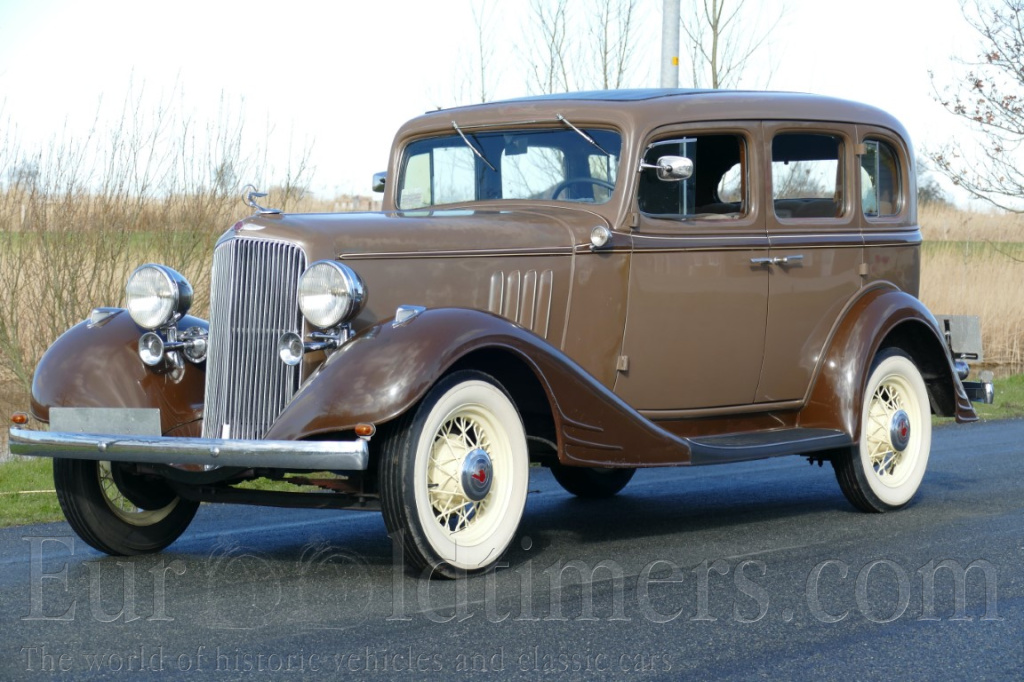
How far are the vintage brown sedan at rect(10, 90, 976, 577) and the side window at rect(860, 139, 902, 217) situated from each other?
0.06 feet

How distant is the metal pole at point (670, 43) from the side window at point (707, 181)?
15.9ft

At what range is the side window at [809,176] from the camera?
6.43 metres

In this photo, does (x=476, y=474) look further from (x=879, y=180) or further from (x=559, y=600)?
(x=879, y=180)

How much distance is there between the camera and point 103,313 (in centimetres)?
553

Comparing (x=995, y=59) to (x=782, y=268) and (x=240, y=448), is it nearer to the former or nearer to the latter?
(x=782, y=268)

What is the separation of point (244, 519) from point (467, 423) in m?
1.93

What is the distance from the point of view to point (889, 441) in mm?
6406

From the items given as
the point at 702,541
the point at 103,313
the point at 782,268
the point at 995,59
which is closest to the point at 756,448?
the point at 702,541

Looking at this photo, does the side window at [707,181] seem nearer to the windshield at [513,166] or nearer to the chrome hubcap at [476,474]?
the windshield at [513,166]

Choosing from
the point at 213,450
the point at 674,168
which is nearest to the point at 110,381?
the point at 213,450

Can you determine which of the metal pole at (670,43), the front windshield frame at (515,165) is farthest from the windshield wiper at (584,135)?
the metal pole at (670,43)

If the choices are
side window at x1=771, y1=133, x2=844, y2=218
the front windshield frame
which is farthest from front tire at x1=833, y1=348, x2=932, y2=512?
the front windshield frame

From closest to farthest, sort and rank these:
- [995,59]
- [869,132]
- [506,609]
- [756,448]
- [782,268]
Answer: [506,609] < [756,448] < [782,268] < [869,132] < [995,59]

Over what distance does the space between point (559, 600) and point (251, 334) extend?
1.60 meters
